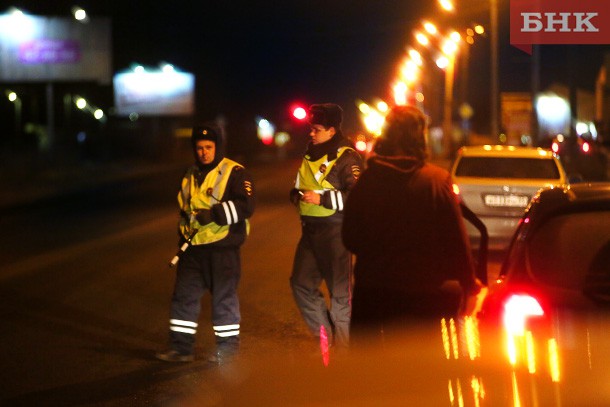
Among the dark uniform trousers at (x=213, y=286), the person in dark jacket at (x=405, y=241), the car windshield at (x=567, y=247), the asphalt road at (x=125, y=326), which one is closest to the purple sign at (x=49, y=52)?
the asphalt road at (x=125, y=326)

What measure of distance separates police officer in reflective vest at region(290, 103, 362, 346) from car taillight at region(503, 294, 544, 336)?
3.49 meters

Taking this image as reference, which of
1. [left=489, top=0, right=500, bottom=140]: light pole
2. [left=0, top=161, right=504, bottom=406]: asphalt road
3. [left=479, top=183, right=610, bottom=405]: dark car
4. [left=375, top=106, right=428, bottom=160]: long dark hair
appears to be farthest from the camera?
[left=489, top=0, right=500, bottom=140]: light pole

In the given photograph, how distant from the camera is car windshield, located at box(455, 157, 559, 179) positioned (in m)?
14.4

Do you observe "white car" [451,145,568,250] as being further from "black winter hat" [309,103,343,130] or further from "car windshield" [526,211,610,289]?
"car windshield" [526,211,610,289]

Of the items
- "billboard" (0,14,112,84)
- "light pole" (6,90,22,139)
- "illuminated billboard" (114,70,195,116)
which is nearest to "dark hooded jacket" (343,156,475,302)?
"billboard" (0,14,112,84)

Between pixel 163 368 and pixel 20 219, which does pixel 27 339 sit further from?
pixel 20 219

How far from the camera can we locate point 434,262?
4.89 meters

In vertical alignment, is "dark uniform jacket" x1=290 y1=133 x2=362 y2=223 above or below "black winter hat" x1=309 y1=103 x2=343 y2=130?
below

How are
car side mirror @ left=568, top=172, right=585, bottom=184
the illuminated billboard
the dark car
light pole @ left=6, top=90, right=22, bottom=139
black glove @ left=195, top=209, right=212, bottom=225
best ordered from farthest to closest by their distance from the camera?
the illuminated billboard → light pole @ left=6, top=90, right=22, bottom=139 → car side mirror @ left=568, top=172, right=585, bottom=184 → black glove @ left=195, top=209, right=212, bottom=225 → the dark car

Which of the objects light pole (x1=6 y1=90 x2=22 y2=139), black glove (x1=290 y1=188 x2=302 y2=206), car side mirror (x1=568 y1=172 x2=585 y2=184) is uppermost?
light pole (x1=6 y1=90 x2=22 y2=139)

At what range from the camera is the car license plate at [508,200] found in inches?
555

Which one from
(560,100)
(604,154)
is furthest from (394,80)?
(604,154)

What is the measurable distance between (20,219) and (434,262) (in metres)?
20.0

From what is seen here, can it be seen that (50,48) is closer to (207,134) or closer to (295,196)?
(207,134)
